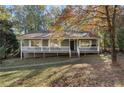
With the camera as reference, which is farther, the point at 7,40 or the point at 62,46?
the point at 7,40

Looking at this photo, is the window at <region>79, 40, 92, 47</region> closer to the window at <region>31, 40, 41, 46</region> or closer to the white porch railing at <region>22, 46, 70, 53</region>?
the white porch railing at <region>22, 46, 70, 53</region>

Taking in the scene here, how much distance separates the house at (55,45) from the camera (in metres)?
20.5

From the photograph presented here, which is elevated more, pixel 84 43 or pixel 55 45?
pixel 84 43

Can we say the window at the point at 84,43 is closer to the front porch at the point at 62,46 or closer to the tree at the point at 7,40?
the front porch at the point at 62,46

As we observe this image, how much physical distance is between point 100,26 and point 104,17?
0.70 metres

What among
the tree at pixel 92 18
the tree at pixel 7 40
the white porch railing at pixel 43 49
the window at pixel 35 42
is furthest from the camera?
the window at pixel 35 42

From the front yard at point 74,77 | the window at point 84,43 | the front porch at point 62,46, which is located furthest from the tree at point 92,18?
Answer: the window at point 84,43

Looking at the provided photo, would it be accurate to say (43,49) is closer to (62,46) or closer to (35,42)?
(62,46)

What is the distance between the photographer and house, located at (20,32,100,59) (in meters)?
20.5

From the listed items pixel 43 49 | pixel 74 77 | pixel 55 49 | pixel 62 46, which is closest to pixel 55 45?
pixel 55 49

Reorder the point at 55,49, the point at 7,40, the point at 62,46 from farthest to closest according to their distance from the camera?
1. the point at 7,40
2. the point at 62,46
3. the point at 55,49

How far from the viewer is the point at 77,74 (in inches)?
473

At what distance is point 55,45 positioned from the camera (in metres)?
20.8
